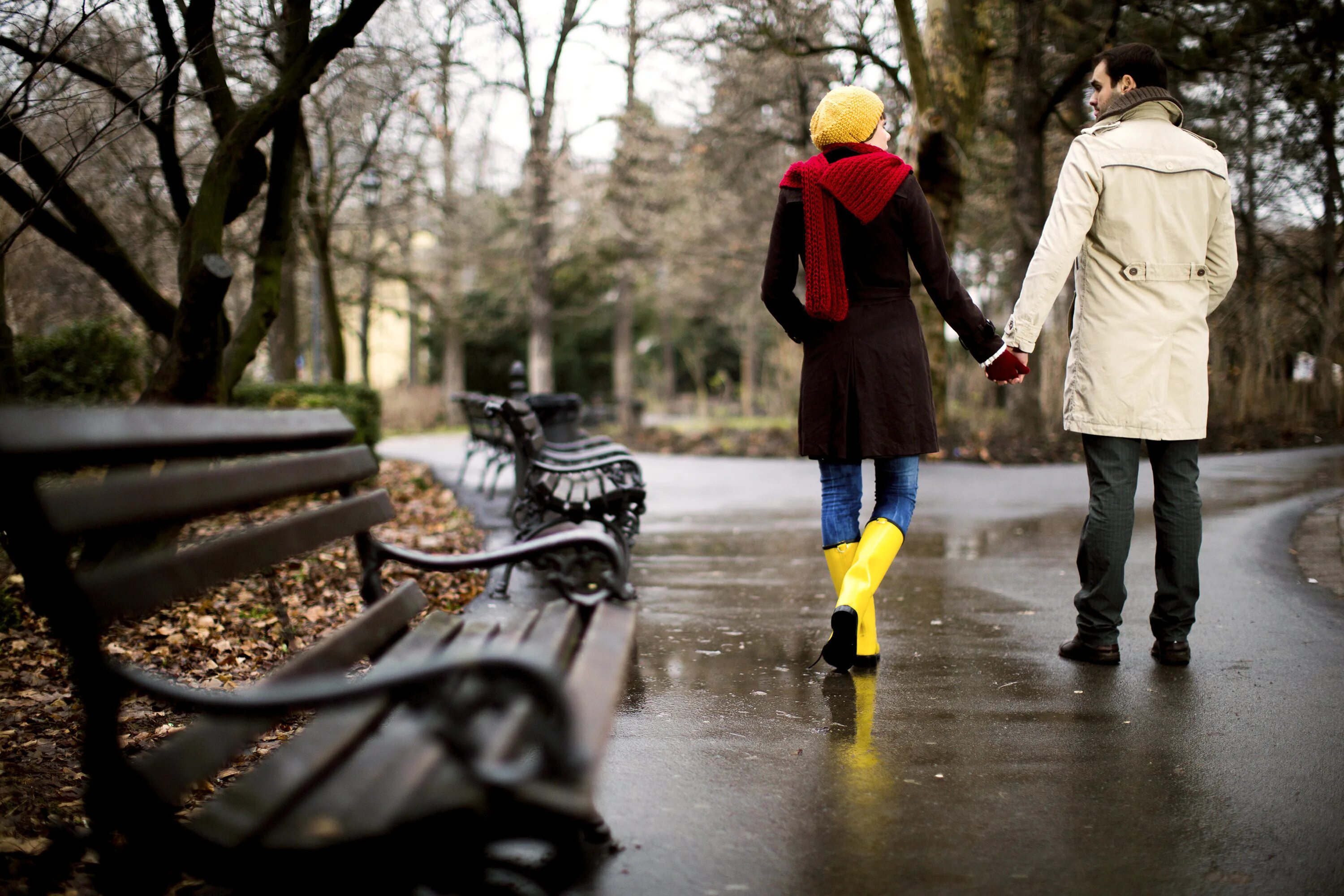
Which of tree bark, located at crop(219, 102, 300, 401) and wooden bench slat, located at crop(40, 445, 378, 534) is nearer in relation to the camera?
wooden bench slat, located at crop(40, 445, 378, 534)

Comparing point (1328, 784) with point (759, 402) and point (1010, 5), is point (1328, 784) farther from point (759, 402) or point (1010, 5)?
point (759, 402)

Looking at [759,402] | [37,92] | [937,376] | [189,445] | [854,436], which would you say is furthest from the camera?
[759,402]

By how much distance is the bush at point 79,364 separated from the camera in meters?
8.89

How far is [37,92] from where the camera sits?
5.06 metres

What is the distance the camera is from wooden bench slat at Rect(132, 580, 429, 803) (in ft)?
5.51

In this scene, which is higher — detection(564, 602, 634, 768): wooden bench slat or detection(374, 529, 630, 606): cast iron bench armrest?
detection(374, 529, 630, 606): cast iron bench armrest

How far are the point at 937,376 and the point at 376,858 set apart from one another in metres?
13.4

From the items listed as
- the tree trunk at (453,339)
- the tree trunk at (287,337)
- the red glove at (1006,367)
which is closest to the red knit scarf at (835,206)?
the red glove at (1006,367)

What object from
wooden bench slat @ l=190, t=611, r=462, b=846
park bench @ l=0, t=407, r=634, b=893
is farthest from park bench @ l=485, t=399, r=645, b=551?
wooden bench slat @ l=190, t=611, r=462, b=846

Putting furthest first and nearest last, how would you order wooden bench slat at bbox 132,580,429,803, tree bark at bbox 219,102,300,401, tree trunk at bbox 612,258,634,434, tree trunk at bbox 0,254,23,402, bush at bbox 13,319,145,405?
tree trunk at bbox 612,258,634,434
bush at bbox 13,319,145,405
tree bark at bbox 219,102,300,401
tree trunk at bbox 0,254,23,402
wooden bench slat at bbox 132,580,429,803

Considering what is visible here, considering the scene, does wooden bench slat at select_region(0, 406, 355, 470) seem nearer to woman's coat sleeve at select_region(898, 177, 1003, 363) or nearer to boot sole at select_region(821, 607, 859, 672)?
boot sole at select_region(821, 607, 859, 672)

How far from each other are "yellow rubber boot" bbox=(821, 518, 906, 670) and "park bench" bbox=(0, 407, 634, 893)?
189 centimetres

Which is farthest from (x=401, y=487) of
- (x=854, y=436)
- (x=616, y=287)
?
(x=616, y=287)

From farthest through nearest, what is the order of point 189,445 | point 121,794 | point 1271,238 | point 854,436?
point 1271,238 → point 854,436 → point 189,445 → point 121,794
